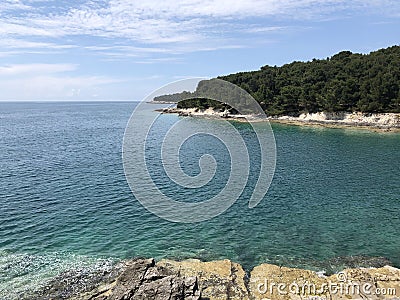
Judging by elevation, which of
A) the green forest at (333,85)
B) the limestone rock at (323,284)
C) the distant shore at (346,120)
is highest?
the green forest at (333,85)

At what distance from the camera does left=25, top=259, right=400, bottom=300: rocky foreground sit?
15375 mm

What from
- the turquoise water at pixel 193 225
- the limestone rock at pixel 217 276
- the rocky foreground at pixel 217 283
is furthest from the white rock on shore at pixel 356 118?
the limestone rock at pixel 217 276

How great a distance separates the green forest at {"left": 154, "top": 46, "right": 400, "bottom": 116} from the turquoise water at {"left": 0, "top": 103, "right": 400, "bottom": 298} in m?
38.0

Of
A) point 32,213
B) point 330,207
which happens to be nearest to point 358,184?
point 330,207

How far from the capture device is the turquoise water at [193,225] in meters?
21.9

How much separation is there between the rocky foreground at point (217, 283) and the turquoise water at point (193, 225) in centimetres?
170

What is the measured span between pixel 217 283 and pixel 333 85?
279 feet

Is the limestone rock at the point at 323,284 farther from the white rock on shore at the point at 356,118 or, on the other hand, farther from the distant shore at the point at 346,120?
the white rock on shore at the point at 356,118

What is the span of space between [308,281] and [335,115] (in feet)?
264

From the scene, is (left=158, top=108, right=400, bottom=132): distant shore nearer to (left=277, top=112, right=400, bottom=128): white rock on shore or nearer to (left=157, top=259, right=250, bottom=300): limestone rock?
(left=277, top=112, right=400, bottom=128): white rock on shore

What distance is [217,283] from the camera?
17750 mm

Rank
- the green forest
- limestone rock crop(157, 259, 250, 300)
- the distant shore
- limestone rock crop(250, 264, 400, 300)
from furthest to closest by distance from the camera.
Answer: the green forest, the distant shore, limestone rock crop(157, 259, 250, 300), limestone rock crop(250, 264, 400, 300)

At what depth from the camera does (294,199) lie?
108ft

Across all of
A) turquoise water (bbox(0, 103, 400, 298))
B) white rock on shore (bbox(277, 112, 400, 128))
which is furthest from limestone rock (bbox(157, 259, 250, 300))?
white rock on shore (bbox(277, 112, 400, 128))
